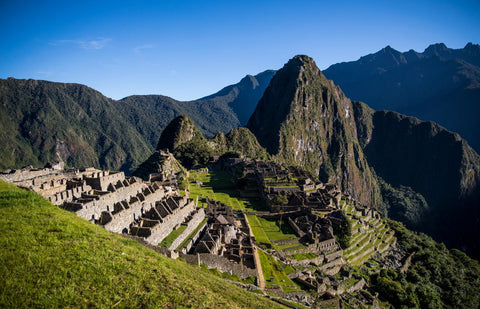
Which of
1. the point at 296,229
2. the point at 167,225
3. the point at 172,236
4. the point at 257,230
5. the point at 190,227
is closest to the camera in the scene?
the point at 172,236

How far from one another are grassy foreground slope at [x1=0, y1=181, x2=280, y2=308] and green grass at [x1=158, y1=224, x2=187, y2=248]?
9066mm

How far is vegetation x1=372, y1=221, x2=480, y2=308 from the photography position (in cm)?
4204

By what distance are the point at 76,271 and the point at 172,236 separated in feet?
52.7

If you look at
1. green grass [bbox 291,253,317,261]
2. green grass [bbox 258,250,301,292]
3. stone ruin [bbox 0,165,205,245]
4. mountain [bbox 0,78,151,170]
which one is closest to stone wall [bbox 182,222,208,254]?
stone ruin [bbox 0,165,205,245]

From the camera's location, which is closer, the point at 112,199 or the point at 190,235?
the point at 112,199

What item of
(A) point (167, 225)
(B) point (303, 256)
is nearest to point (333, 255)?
(B) point (303, 256)

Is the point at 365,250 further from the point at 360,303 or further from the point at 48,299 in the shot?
the point at 48,299

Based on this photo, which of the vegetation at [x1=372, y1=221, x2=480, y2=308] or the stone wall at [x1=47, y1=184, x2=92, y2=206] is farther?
the vegetation at [x1=372, y1=221, x2=480, y2=308]

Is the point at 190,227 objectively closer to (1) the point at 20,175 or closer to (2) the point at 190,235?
(2) the point at 190,235

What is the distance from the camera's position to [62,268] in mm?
11234

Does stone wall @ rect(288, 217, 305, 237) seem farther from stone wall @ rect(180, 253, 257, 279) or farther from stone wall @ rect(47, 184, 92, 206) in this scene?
stone wall @ rect(47, 184, 92, 206)

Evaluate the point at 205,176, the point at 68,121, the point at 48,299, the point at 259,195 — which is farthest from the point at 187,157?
the point at 68,121

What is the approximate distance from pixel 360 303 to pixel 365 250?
19.0 metres

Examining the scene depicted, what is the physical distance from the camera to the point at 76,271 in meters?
11.4
